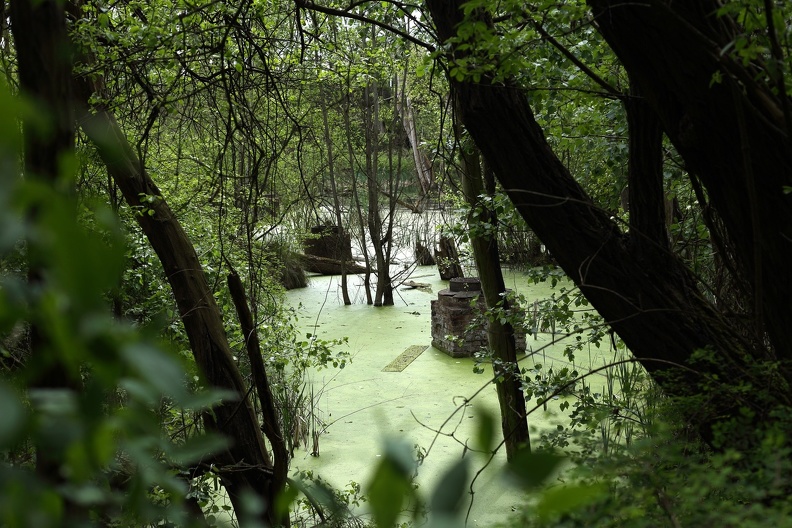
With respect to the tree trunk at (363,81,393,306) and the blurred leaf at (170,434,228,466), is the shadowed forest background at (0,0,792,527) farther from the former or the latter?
the tree trunk at (363,81,393,306)

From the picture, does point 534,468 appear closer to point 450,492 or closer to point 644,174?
point 450,492

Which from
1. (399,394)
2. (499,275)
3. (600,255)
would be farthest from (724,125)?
(399,394)

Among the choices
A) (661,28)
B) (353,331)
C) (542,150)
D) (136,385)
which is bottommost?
(353,331)

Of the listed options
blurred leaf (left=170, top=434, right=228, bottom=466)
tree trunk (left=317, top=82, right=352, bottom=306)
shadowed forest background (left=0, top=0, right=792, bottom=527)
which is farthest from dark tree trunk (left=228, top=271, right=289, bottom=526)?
tree trunk (left=317, top=82, right=352, bottom=306)

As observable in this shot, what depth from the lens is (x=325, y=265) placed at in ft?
35.8

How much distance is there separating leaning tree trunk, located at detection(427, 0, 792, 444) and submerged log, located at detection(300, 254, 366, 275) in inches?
309

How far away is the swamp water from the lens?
4523 millimetres

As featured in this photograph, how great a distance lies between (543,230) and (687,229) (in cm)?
130

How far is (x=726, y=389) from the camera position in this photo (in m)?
1.66

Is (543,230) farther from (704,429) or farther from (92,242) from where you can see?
(92,242)

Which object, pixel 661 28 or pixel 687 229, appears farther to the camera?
pixel 687 229

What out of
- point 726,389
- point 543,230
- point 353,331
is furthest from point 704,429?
point 353,331

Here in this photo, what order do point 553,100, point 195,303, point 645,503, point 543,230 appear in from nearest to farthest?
point 645,503 → point 543,230 → point 553,100 → point 195,303

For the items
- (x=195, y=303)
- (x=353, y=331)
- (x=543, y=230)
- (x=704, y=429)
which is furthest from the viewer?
(x=353, y=331)
